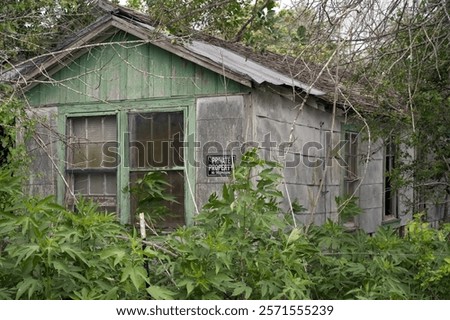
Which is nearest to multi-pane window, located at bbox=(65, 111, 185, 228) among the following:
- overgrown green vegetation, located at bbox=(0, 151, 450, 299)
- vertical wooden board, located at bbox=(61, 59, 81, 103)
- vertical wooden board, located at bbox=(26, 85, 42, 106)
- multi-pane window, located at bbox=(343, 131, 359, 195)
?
vertical wooden board, located at bbox=(61, 59, 81, 103)

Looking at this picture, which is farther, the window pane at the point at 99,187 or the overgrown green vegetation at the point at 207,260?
the window pane at the point at 99,187

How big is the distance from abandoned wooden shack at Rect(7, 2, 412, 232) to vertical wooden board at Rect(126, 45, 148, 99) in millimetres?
14

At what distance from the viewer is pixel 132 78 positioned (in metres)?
9.54

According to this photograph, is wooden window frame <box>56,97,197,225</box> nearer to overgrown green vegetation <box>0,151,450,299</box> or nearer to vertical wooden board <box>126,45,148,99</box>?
vertical wooden board <box>126,45,148,99</box>

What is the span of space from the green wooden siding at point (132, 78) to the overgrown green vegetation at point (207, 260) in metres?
4.36

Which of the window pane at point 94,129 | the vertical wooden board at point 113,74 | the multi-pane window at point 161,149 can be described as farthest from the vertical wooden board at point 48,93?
the multi-pane window at point 161,149

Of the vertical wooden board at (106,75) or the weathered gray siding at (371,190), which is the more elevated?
the vertical wooden board at (106,75)

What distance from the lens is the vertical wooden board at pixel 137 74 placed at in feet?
31.0

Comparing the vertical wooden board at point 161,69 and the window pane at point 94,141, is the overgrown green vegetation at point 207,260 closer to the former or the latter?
the vertical wooden board at point 161,69

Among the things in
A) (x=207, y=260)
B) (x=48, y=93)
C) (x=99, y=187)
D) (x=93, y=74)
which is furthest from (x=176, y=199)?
(x=207, y=260)

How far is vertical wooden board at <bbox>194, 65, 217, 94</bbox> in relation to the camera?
29.7 ft

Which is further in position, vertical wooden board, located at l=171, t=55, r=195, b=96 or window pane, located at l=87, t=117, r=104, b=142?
window pane, located at l=87, t=117, r=104, b=142

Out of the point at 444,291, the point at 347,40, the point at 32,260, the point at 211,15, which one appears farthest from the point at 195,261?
the point at 211,15

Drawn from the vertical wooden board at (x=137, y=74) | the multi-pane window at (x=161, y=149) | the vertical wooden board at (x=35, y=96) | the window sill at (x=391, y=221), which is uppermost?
the vertical wooden board at (x=137, y=74)
